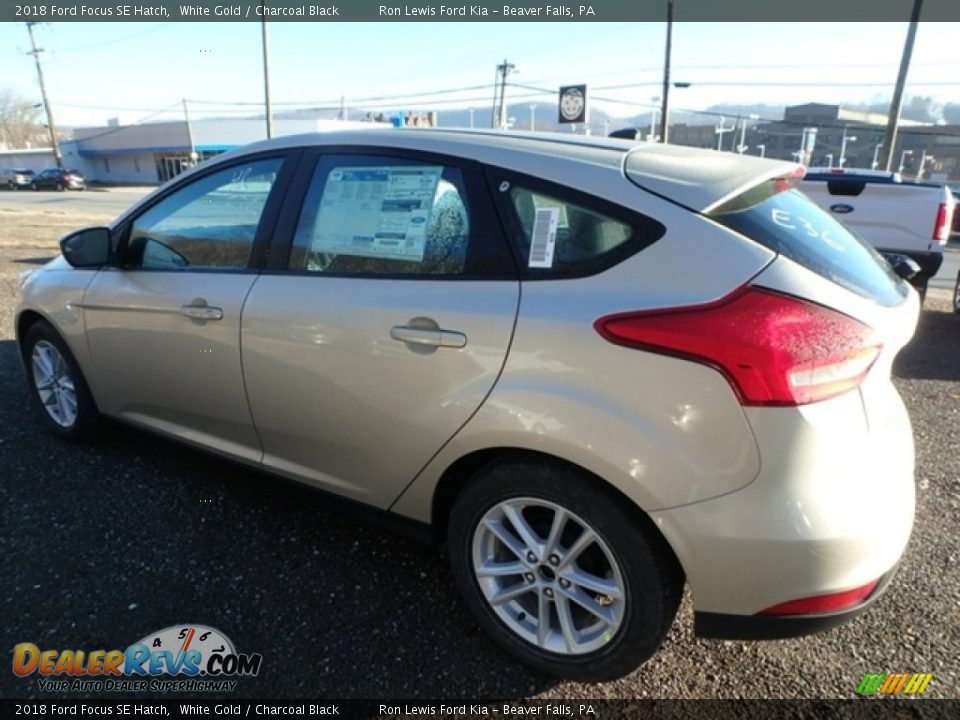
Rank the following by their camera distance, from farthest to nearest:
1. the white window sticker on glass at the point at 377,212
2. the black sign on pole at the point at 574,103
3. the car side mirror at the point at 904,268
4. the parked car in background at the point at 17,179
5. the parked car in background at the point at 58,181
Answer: the parked car in background at the point at 17,179
the parked car in background at the point at 58,181
the black sign on pole at the point at 574,103
the car side mirror at the point at 904,268
the white window sticker on glass at the point at 377,212

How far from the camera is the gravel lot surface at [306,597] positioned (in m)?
2.09

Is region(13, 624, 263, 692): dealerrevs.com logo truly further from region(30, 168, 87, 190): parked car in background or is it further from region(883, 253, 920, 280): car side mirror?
region(30, 168, 87, 190): parked car in background

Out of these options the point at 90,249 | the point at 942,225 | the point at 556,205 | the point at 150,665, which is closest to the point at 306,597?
the point at 150,665

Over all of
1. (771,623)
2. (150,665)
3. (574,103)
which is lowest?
(150,665)

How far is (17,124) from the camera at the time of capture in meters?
90.7

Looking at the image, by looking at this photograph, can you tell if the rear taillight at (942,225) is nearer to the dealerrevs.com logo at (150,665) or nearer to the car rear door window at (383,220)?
the car rear door window at (383,220)

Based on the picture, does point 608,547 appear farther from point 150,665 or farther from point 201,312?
point 201,312

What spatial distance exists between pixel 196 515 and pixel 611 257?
90.0 inches

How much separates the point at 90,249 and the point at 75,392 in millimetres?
910

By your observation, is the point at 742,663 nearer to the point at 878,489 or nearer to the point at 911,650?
the point at 911,650

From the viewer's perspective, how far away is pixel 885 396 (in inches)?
74.0

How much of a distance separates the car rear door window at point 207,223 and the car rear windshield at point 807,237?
6.01 ft

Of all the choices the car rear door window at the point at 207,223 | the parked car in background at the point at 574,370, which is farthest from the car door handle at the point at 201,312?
the car rear door window at the point at 207,223

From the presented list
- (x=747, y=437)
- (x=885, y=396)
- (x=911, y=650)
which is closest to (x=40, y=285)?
(x=747, y=437)
